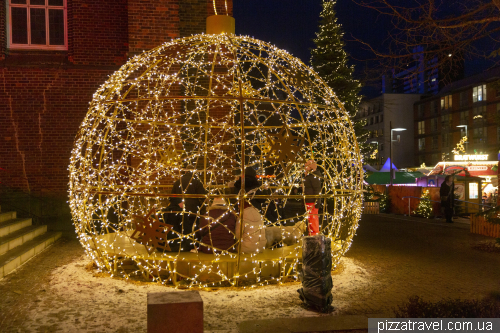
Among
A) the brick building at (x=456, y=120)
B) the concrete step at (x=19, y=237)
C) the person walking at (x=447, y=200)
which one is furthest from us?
the brick building at (x=456, y=120)

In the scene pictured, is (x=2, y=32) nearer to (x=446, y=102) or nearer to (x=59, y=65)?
(x=59, y=65)

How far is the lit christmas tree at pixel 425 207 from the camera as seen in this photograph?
1780 cm

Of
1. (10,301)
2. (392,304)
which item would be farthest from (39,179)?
(392,304)

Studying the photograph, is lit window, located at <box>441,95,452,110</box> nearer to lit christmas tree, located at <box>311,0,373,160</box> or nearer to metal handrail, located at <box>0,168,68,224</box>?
lit christmas tree, located at <box>311,0,373,160</box>

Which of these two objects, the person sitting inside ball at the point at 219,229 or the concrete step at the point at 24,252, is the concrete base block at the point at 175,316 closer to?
the person sitting inside ball at the point at 219,229

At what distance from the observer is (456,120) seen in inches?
2078

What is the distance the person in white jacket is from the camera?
6.29m

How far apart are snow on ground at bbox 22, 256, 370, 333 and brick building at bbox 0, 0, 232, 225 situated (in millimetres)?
5360

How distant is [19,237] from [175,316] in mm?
6142

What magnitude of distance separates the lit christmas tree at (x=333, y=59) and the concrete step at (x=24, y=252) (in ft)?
52.5

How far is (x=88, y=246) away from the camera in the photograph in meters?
6.88

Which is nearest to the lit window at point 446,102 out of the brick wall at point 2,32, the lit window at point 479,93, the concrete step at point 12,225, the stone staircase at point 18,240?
the lit window at point 479,93

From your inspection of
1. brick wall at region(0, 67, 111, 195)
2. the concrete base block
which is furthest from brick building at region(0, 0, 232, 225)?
the concrete base block

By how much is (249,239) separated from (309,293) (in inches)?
52.7
